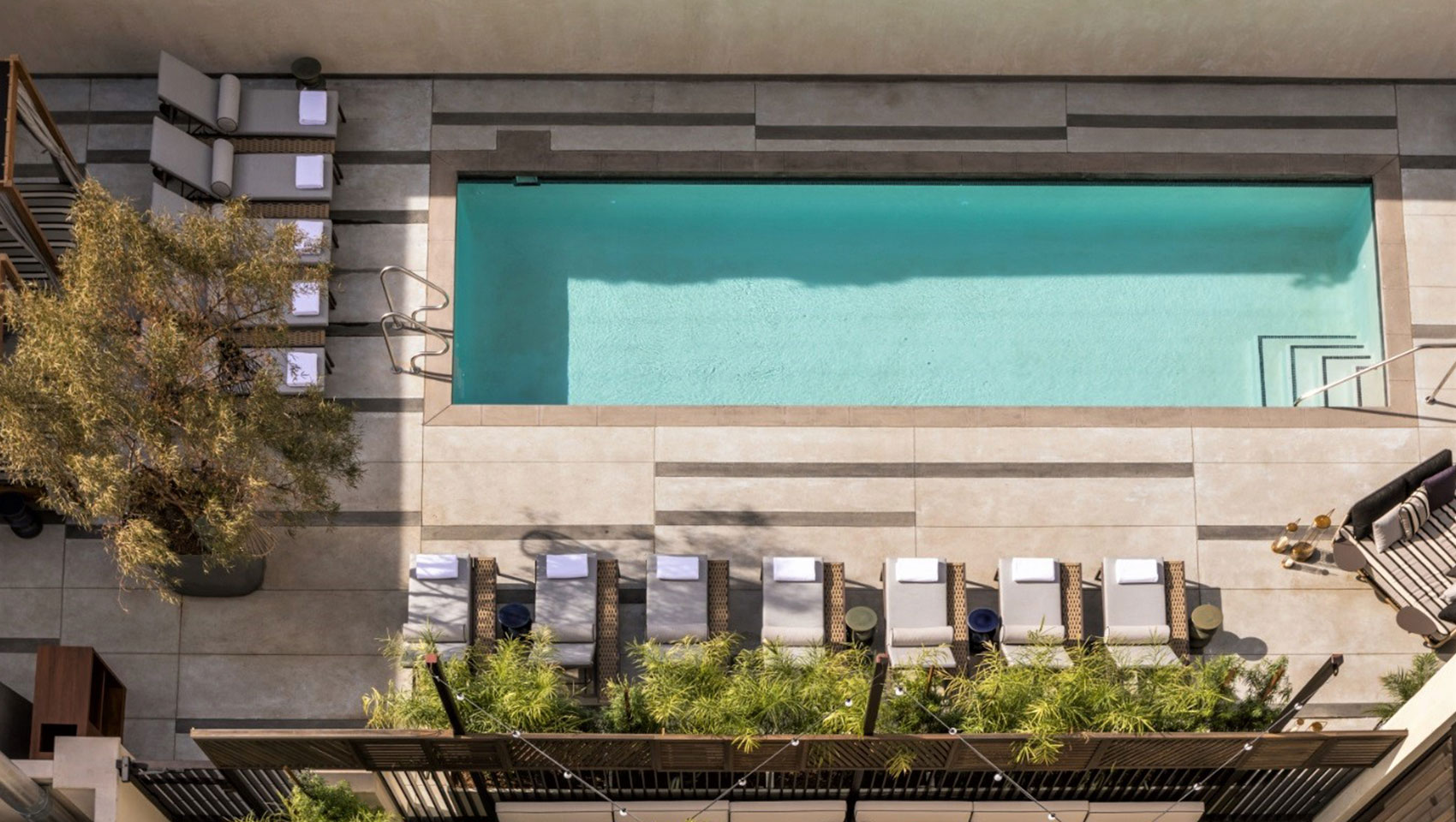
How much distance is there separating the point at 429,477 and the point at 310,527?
96 cm

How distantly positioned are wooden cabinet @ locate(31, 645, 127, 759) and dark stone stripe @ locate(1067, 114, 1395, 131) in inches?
339

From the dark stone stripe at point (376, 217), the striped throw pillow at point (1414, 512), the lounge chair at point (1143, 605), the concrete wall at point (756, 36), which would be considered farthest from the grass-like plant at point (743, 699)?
the concrete wall at point (756, 36)

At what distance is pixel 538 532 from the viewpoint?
11883mm

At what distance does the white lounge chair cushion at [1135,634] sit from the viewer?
1121 centimetres

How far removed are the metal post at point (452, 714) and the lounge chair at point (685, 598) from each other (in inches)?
68.3

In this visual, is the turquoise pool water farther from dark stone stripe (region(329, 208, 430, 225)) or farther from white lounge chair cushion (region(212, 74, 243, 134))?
white lounge chair cushion (region(212, 74, 243, 134))

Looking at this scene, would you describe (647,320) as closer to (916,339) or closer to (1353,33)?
(916,339)

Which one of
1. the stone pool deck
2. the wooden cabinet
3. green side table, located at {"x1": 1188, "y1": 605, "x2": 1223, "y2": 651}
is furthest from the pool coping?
the wooden cabinet

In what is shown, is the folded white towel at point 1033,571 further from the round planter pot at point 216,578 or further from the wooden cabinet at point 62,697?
the wooden cabinet at point 62,697

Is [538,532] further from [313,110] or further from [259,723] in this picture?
[313,110]

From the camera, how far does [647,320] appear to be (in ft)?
41.8

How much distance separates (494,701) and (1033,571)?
160 inches

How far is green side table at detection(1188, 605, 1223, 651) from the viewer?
443 inches

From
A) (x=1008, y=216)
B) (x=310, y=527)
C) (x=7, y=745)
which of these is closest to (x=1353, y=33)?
(x=1008, y=216)
